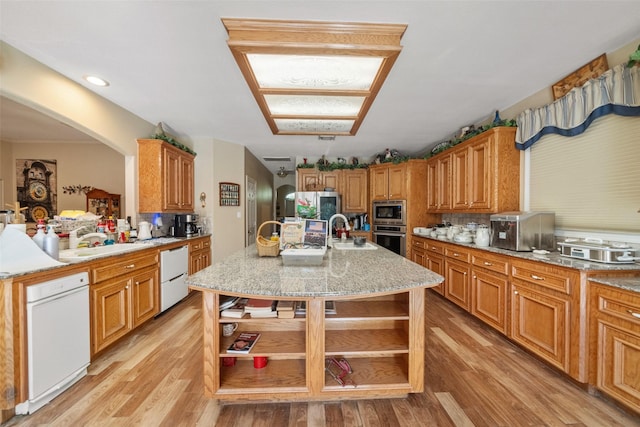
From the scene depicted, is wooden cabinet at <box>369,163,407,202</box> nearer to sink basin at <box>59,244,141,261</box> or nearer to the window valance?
the window valance

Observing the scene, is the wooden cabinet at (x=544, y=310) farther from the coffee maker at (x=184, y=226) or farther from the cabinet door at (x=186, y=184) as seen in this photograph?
the cabinet door at (x=186, y=184)

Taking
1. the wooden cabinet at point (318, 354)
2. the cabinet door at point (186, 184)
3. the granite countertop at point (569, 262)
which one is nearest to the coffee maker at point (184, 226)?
the cabinet door at point (186, 184)

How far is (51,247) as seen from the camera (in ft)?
6.09

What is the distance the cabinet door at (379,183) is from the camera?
501cm

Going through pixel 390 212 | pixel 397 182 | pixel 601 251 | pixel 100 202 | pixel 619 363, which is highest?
pixel 397 182

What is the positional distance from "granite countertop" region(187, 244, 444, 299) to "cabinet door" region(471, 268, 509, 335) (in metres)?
1.23

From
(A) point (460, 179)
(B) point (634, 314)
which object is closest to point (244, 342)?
(B) point (634, 314)

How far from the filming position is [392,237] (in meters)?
4.83

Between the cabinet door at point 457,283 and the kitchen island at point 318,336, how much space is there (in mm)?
1675

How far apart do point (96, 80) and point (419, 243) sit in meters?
4.52

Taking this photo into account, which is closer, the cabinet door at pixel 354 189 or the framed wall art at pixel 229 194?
the framed wall art at pixel 229 194

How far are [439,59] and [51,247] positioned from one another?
10.6 feet

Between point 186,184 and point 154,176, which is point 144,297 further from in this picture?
point 186,184

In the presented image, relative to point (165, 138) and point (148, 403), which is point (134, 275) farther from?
point (165, 138)
